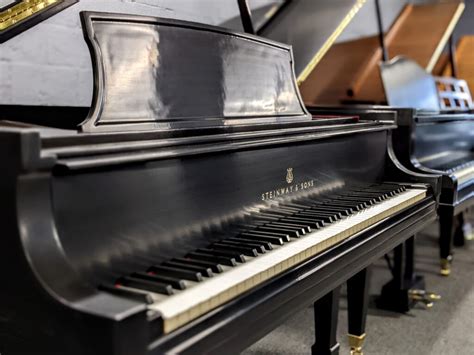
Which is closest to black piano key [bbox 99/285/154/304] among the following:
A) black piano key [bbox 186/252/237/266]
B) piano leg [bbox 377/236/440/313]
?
black piano key [bbox 186/252/237/266]

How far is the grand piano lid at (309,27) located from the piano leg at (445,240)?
110 centimetres

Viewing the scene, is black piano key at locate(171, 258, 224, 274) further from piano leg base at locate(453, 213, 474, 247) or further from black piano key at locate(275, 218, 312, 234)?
piano leg base at locate(453, 213, 474, 247)

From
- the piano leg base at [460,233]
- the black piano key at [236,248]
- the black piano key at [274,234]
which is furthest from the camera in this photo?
the piano leg base at [460,233]

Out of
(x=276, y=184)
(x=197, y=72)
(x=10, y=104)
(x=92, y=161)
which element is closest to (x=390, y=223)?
(x=276, y=184)

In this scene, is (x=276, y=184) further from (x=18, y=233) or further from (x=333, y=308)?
(x=18, y=233)

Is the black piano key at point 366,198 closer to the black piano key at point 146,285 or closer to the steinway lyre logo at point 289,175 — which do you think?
the steinway lyre logo at point 289,175

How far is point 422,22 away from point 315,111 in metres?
2.73

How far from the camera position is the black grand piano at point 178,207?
0.91m

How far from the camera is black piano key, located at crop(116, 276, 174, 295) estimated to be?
3.22 ft

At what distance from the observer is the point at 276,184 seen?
1.57 m

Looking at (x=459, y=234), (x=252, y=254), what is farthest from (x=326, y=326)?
(x=459, y=234)

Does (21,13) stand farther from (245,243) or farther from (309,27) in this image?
(309,27)

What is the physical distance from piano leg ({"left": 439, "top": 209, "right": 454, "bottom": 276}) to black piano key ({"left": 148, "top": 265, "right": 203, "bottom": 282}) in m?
2.08

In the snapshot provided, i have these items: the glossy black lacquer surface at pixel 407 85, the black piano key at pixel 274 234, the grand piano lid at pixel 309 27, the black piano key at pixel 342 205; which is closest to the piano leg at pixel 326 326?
the black piano key at pixel 342 205
